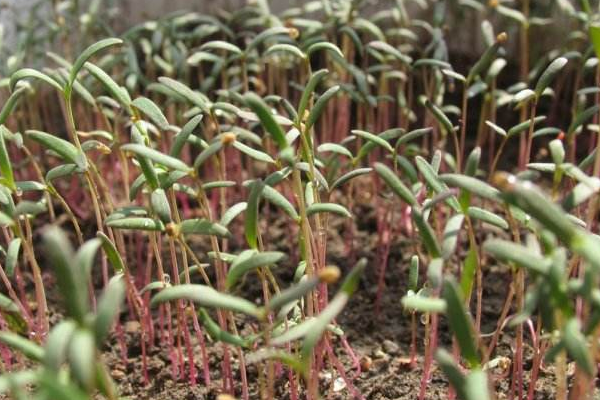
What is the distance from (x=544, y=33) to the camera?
270 centimetres

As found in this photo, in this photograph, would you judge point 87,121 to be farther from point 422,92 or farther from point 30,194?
point 422,92

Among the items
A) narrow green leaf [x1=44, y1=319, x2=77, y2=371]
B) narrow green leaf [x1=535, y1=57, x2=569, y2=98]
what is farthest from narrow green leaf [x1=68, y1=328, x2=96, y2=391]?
narrow green leaf [x1=535, y1=57, x2=569, y2=98]

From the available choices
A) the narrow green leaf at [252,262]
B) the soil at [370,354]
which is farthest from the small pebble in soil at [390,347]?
the narrow green leaf at [252,262]

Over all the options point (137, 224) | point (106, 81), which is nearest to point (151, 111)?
point (106, 81)

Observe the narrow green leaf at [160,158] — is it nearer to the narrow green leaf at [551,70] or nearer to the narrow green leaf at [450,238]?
the narrow green leaf at [450,238]

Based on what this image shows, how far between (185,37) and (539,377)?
3.94 feet

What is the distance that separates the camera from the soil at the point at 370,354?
148cm

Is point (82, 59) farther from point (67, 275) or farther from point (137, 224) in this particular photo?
point (67, 275)

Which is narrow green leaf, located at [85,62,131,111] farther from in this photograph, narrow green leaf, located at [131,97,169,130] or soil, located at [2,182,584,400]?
soil, located at [2,182,584,400]

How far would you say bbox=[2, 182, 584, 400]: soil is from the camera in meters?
1.48

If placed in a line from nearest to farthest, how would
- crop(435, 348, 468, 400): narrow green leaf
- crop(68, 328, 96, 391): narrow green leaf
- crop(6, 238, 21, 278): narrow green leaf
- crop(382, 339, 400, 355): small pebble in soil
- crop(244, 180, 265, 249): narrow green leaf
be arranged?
crop(68, 328, 96, 391): narrow green leaf, crop(435, 348, 468, 400): narrow green leaf, crop(244, 180, 265, 249): narrow green leaf, crop(6, 238, 21, 278): narrow green leaf, crop(382, 339, 400, 355): small pebble in soil

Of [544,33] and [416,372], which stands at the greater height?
[544,33]

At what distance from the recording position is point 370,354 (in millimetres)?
1625

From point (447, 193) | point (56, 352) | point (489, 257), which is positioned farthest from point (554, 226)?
point (489, 257)
